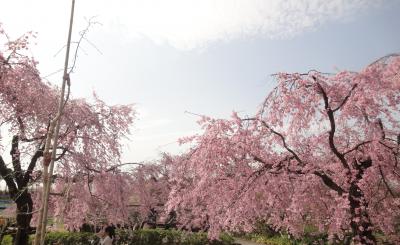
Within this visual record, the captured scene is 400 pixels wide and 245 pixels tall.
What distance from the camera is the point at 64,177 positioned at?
459 inches

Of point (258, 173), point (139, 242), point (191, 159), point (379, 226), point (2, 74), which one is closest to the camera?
point (258, 173)

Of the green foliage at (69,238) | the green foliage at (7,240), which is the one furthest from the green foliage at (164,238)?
the green foliage at (7,240)

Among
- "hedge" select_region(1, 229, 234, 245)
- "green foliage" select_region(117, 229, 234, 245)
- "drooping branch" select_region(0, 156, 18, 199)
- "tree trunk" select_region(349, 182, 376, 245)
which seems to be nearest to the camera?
"tree trunk" select_region(349, 182, 376, 245)

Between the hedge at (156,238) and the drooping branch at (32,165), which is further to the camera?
the hedge at (156,238)

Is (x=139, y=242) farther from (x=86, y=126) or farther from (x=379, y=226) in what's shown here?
(x=379, y=226)

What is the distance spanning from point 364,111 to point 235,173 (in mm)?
3356

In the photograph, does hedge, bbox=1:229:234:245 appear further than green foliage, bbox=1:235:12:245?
Yes

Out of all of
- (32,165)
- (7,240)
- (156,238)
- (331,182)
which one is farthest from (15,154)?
(156,238)

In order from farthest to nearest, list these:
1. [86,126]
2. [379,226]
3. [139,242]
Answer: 1. [139,242]
2. [86,126]
3. [379,226]

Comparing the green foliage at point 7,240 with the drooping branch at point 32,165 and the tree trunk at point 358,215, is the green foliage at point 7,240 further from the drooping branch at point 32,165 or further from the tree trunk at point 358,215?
the tree trunk at point 358,215

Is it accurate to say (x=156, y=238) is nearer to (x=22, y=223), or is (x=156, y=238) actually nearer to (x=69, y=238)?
(x=69, y=238)

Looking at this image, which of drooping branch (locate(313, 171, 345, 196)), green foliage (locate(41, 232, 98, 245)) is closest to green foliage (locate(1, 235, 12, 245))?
green foliage (locate(41, 232, 98, 245))

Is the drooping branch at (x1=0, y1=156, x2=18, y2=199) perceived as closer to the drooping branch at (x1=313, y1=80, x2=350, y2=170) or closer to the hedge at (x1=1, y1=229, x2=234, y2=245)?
the drooping branch at (x1=313, y1=80, x2=350, y2=170)

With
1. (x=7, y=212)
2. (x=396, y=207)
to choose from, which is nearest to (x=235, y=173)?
(x=396, y=207)
